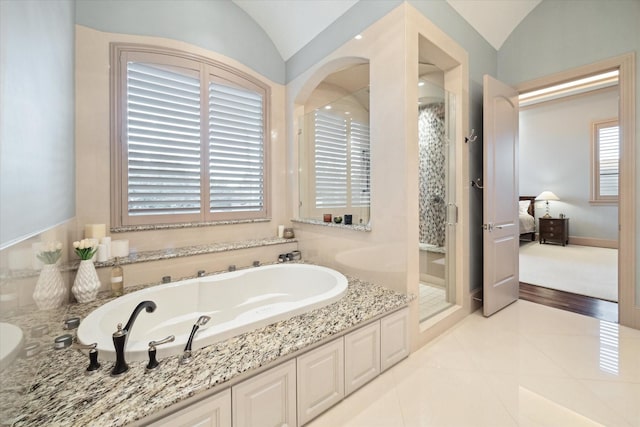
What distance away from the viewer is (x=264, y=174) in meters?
2.96

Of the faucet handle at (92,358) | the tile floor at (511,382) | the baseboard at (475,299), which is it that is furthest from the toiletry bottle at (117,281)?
the baseboard at (475,299)

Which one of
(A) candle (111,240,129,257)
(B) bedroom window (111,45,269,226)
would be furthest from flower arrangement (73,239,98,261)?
(B) bedroom window (111,45,269,226)

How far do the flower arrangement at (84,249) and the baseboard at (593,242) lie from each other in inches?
326

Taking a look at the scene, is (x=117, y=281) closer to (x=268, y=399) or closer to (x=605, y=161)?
(x=268, y=399)

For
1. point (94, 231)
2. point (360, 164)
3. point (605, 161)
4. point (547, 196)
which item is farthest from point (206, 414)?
point (605, 161)

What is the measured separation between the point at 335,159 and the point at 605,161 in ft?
20.5

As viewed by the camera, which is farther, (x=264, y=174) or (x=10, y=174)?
(x=264, y=174)

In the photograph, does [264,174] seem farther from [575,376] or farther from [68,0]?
[575,376]

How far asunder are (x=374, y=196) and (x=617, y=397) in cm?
185

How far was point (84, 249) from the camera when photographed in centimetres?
164

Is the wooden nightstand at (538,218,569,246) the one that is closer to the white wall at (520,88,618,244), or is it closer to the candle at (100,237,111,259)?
the white wall at (520,88,618,244)

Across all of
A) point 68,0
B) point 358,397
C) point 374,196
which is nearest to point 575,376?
point 358,397

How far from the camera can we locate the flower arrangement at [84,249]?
163cm

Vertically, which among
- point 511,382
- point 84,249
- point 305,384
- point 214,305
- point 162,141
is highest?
point 162,141
